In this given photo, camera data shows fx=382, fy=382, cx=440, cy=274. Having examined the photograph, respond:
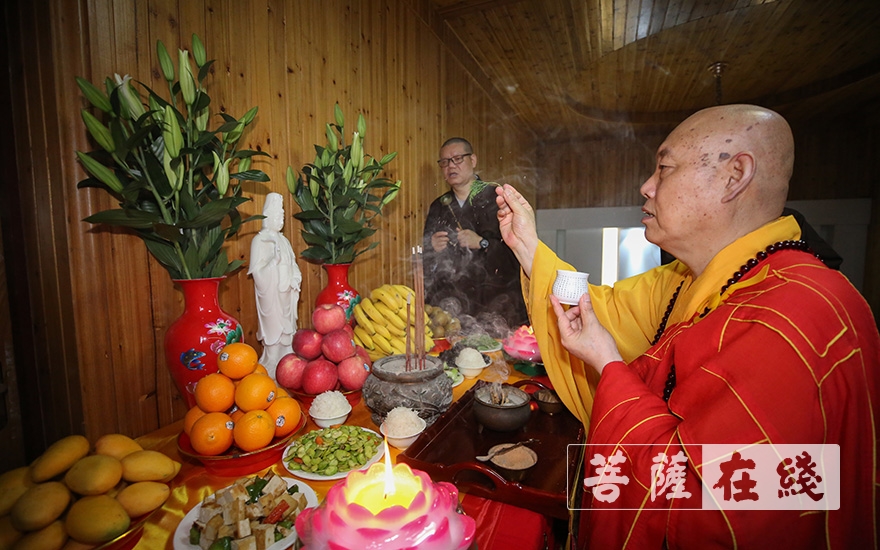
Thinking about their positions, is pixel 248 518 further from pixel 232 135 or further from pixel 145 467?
pixel 232 135

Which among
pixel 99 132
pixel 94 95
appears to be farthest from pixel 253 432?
pixel 94 95

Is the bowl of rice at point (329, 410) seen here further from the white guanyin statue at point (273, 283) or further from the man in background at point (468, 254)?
the man in background at point (468, 254)

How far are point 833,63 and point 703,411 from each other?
688 centimetres

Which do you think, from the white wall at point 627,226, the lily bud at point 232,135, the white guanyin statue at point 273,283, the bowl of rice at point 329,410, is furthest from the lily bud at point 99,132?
the white wall at point 627,226

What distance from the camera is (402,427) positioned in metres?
1.29

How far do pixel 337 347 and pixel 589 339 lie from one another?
112cm

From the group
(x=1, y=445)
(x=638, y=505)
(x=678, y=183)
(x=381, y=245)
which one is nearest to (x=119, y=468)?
(x=1, y=445)

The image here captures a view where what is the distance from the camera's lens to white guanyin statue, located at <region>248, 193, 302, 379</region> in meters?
1.86

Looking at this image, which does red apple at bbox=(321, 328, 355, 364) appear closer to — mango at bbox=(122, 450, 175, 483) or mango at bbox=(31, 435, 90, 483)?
mango at bbox=(122, 450, 175, 483)

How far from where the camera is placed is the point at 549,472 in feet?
3.81

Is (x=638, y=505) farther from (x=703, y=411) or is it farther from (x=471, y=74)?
(x=471, y=74)

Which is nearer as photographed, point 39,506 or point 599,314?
point 39,506

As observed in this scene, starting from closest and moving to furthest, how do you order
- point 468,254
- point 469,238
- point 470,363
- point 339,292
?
point 470,363 → point 339,292 → point 469,238 → point 468,254

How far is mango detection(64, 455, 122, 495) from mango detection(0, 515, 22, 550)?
0.33ft
